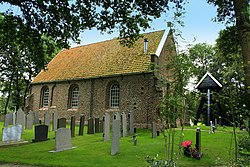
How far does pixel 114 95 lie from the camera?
2205 cm

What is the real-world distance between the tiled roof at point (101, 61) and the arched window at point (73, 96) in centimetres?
129

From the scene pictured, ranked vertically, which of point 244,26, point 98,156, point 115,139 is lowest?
point 98,156

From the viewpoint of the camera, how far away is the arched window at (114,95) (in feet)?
71.4

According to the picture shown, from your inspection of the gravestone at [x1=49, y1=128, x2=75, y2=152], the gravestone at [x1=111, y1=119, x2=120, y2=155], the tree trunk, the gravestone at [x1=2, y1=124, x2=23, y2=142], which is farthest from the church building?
the gravestone at [x1=2, y1=124, x2=23, y2=142]

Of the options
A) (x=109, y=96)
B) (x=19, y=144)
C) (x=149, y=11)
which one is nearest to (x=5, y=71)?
(x=109, y=96)

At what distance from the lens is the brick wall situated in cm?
1917

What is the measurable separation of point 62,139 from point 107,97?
12.5 m

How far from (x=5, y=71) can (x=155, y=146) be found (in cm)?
3393

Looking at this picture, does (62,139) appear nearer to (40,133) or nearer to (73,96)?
(40,133)

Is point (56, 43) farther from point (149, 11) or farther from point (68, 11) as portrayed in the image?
point (149, 11)

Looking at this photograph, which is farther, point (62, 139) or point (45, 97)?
point (45, 97)

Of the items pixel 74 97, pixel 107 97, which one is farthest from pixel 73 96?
pixel 107 97

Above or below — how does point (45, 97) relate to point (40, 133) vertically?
above

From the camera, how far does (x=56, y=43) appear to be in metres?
13.4
